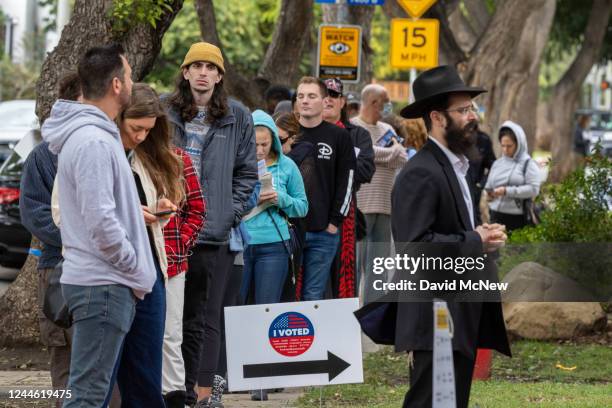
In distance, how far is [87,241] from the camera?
5484 millimetres

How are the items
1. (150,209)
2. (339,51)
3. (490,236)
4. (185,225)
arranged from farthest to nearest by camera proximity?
(339,51) → (185,225) → (150,209) → (490,236)

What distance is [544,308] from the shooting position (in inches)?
456

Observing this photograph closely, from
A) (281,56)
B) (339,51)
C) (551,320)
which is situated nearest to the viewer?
(551,320)

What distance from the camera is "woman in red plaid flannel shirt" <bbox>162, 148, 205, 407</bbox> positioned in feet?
23.3

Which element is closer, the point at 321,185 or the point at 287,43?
the point at 321,185

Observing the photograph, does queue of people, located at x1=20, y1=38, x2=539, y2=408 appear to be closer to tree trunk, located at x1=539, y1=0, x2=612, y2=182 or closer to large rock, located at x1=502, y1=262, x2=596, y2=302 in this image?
large rock, located at x1=502, y1=262, x2=596, y2=302

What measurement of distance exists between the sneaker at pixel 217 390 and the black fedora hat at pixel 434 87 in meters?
2.83

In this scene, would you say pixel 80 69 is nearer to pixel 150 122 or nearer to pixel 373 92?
pixel 150 122

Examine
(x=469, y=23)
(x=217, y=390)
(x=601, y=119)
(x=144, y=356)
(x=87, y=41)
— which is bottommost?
(x=217, y=390)

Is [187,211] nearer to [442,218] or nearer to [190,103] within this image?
[190,103]

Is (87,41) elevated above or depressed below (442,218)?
above

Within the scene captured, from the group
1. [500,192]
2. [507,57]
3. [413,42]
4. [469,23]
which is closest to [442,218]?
[500,192]

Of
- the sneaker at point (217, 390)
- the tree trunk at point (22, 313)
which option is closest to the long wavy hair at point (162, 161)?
the sneaker at point (217, 390)

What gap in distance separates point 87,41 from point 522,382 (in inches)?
169
